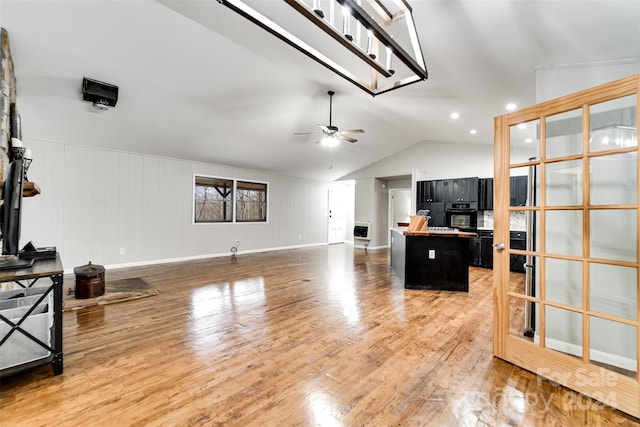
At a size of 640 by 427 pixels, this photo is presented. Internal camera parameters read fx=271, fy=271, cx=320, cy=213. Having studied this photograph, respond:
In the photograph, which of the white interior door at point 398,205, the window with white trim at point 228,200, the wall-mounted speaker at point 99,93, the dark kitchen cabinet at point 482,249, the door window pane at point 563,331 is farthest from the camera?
the white interior door at point 398,205

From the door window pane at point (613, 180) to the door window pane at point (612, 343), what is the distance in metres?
0.83

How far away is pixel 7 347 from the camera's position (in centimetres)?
185

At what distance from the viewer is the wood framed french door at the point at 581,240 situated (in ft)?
5.71

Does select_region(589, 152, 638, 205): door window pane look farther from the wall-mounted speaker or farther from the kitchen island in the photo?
the wall-mounted speaker

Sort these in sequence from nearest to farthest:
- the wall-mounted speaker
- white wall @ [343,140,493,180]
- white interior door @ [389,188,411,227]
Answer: the wall-mounted speaker → white wall @ [343,140,493,180] → white interior door @ [389,188,411,227]

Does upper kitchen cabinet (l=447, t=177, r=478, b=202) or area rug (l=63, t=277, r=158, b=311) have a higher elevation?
upper kitchen cabinet (l=447, t=177, r=478, b=202)

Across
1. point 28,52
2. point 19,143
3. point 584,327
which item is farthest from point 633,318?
point 28,52

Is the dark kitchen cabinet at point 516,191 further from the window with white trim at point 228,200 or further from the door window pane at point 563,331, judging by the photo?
the window with white trim at point 228,200

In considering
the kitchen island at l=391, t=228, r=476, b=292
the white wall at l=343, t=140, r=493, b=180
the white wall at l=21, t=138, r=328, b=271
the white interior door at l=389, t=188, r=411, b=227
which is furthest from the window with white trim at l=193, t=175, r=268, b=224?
the kitchen island at l=391, t=228, r=476, b=292

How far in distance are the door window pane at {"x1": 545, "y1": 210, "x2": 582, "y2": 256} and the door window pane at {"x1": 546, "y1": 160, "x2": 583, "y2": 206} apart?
3.5 inches

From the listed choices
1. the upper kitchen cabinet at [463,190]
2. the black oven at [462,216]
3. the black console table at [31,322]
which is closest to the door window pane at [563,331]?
the black console table at [31,322]

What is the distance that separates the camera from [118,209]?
561cm

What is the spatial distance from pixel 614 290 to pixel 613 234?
1.25 feet

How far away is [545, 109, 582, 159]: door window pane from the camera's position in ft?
6.65
